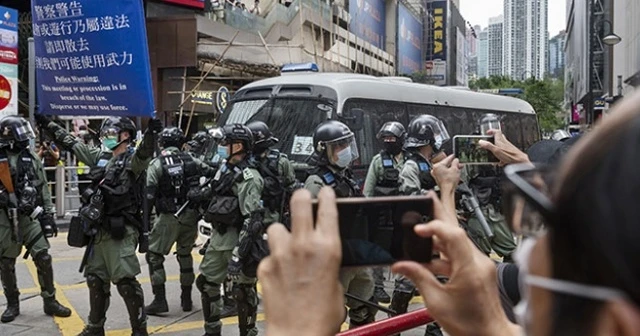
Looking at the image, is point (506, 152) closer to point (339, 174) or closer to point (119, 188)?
point (339, 174)

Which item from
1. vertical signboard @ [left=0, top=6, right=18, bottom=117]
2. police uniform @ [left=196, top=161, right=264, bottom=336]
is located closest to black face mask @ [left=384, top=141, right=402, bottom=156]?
police uniform @ [left=196, top=161, right=264, bottom=336]

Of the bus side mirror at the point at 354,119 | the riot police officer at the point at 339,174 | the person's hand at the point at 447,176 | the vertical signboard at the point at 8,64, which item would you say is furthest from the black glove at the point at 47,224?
the vertical signboard at the point at 8,64

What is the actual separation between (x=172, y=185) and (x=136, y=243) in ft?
3.80

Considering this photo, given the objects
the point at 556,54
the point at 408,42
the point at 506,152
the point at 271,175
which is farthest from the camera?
the point at 556,54

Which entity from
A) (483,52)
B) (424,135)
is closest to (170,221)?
(424,135)

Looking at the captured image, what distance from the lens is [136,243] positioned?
17.8 feet

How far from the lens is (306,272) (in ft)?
3.37

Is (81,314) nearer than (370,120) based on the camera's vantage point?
Yes

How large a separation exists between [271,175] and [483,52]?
14929 centimetres

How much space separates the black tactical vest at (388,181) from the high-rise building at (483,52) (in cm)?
13473

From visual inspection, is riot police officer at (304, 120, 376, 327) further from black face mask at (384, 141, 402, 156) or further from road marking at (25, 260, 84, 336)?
road marking at (25, 260, 84, 336)

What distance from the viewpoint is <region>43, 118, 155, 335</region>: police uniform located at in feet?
17.1

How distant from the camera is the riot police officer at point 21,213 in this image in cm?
592

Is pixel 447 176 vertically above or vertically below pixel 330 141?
below
